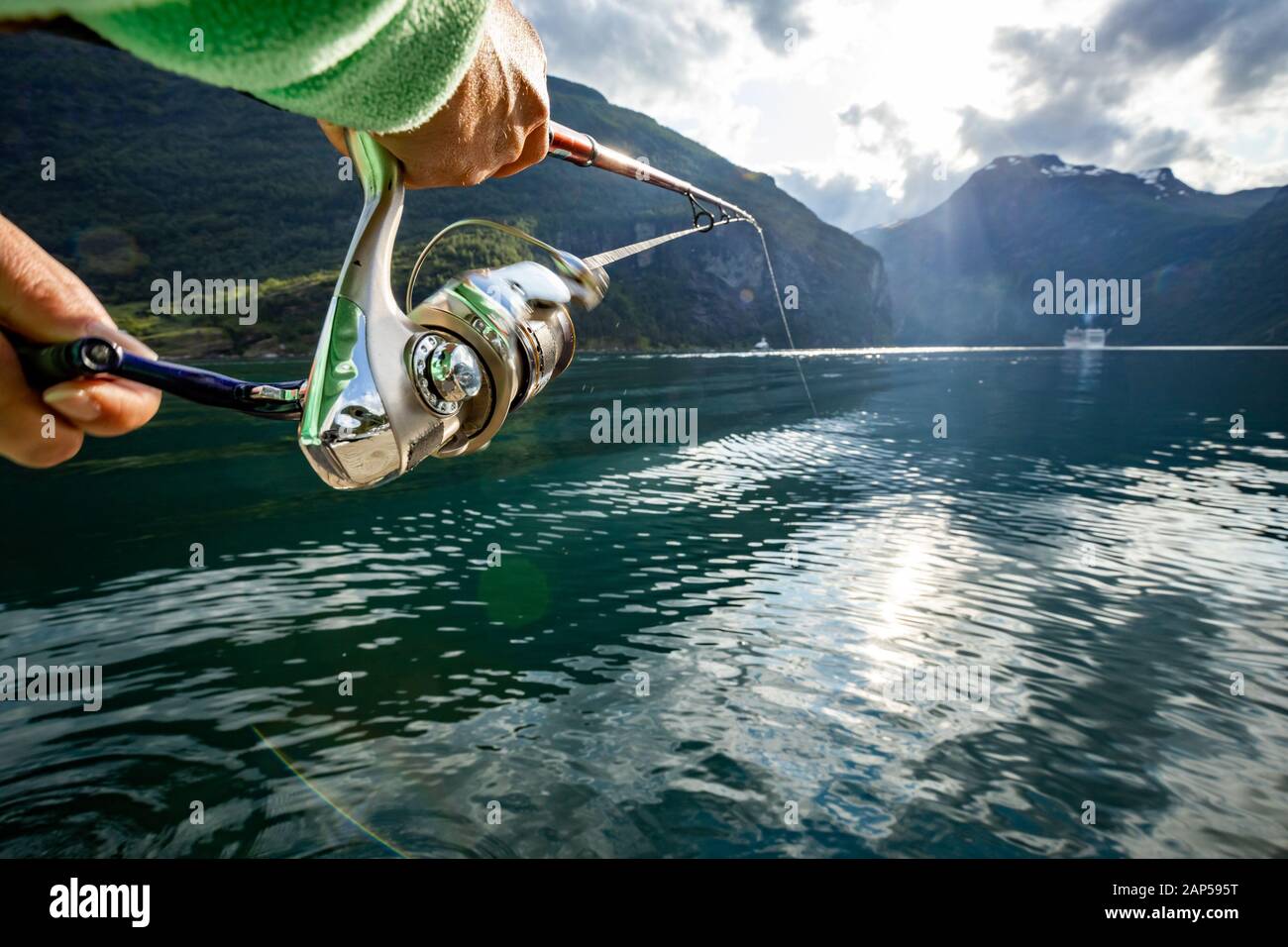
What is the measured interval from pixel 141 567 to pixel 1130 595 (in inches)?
863

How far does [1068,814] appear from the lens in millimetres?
8297

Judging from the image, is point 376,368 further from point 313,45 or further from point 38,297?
point 313,45

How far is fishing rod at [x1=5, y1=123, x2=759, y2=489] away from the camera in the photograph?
1.78 metres

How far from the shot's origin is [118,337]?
5.64 feet

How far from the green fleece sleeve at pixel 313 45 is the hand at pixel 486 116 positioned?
390 millimetres

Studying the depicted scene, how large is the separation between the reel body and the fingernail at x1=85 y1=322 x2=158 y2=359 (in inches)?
15.0

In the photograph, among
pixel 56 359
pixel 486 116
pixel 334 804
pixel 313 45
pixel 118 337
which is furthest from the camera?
pixel 334 804

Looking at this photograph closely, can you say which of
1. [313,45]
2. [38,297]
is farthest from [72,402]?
[313,45]

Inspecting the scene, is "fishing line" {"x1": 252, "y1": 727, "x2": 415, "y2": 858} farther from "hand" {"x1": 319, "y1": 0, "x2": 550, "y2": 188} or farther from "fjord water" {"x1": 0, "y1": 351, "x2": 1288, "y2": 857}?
"hand" {"x1": 319, "y1": 0, "x2": 550, "y2": 188}

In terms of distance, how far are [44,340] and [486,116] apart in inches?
47.1

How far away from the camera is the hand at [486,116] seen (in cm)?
179

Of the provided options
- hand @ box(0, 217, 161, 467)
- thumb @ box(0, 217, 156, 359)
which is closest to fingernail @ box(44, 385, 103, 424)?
hand @ box(0, 217, 161, 467)

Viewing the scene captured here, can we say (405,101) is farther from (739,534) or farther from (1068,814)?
(739,534)
